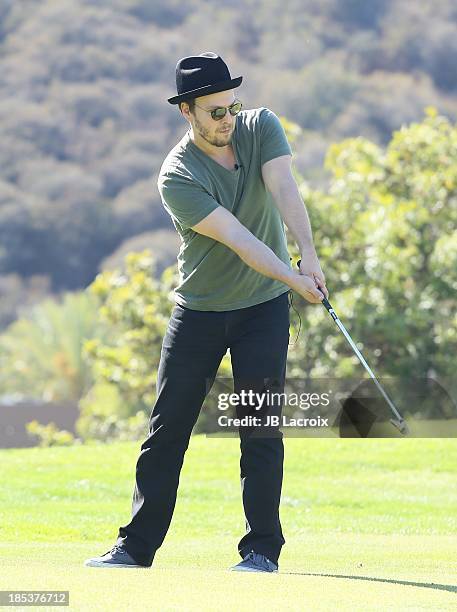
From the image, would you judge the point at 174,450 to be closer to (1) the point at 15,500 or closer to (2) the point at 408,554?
(2) the point at 408,554

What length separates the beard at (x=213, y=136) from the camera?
5418mm

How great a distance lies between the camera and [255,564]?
5.37 meters

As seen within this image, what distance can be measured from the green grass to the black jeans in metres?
0.20

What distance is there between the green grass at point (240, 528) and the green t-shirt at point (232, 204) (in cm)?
112

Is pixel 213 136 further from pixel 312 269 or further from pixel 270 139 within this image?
pixel 312 269

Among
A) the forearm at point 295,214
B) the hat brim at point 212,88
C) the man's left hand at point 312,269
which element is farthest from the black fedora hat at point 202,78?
the man's left hand at point 312,269

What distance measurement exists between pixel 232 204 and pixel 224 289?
1.13ft

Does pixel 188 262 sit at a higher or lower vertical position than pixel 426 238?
lower

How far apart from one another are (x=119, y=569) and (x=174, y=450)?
62 centimetres

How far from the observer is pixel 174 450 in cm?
562

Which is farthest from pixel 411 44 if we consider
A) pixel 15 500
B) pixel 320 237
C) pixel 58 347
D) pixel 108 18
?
pixel 15 500

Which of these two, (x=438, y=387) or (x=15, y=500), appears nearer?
(x=15, y=500)

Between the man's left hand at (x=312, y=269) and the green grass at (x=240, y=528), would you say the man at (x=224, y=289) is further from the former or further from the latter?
the green grass at (x=240, y=528)

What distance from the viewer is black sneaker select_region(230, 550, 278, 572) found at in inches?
210
